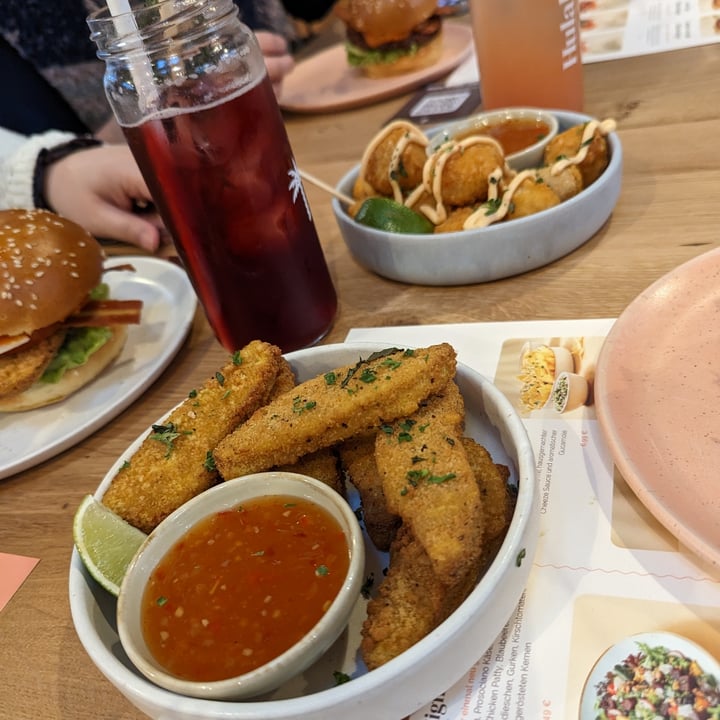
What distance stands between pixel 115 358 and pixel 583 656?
121cm

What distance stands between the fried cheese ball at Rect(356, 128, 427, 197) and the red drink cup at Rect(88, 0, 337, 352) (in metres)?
0.35

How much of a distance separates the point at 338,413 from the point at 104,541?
36cm

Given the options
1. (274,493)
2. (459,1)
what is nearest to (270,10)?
(459,1)

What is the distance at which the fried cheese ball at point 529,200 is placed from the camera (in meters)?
1.42

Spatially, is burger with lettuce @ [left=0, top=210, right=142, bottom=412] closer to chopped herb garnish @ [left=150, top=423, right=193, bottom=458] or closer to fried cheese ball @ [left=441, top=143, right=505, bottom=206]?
chopped herb garnish @ [left=150, top=423, right=193, bottom=458]

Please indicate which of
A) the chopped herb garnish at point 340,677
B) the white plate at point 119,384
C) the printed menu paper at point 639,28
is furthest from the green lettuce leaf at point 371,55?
the chopped herb garnish at point 340,677

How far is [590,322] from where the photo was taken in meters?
1.25

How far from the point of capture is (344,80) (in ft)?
9.15

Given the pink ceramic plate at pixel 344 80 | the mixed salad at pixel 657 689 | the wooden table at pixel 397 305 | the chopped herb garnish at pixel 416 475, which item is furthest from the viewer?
the pink ceramic plate at pixel 344 80

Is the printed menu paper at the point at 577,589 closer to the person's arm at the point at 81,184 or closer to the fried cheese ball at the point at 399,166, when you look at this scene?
the fried cheese ball at the point at 399,166

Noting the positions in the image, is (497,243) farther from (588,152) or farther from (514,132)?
(514,132)

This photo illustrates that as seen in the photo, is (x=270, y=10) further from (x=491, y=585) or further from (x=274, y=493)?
(x=491, y=585)

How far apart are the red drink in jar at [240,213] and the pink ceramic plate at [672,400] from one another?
0.61m

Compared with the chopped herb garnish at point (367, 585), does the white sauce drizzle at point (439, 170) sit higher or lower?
higher
